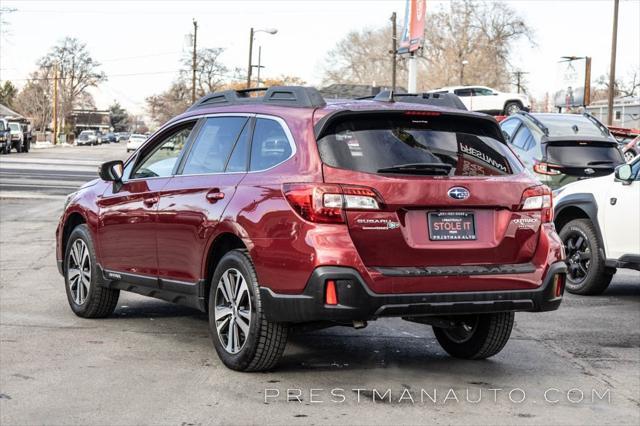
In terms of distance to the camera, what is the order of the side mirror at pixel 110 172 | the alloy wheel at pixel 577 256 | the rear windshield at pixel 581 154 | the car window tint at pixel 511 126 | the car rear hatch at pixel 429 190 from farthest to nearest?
the car window tint at pixel 511 126 → the rear windshield at pixel 581 154 → the alloy wheel at pixel 577 256 → the side mirror at pixel 110 172 → the car rear hatch at pixel 429 190

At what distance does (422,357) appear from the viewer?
7.13m

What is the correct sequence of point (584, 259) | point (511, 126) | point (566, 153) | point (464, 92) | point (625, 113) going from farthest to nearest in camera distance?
1. point (625, 113)
2. point (464, 92)
3. point (511, 126)
4. point (566, 153)
5. point (584, 259)

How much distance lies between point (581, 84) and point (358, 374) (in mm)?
61705

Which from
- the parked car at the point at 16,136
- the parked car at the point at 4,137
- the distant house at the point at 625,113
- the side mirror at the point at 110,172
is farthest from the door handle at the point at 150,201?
the distant house at the point at 625,113

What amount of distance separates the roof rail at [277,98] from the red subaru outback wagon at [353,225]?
1cm

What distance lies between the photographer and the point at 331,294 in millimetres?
5742

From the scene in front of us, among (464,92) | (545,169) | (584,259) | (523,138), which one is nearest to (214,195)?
(584,259)

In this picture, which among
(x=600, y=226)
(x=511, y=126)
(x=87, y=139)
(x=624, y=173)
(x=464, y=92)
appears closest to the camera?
(x=624, y=173)

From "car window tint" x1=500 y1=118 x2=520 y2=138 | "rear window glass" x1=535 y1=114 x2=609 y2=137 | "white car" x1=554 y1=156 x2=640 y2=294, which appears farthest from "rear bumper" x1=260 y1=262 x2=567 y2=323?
"car window tint" x1=500 y1=118 x2=520 y2=138

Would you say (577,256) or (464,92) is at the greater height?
(464,92)

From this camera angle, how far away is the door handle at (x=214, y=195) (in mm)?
6617

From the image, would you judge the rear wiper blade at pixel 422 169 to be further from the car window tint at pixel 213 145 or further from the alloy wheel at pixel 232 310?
the car window tint at pixel 213 145

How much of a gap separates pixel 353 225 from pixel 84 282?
351 cm

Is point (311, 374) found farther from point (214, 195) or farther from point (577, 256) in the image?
point (577, 256)
